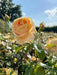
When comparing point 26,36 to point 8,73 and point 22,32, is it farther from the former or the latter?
point 8,73

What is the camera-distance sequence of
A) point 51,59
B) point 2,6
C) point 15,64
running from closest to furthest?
point 51,59 → point 15,64 → point 2,6

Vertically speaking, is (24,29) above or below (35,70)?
above

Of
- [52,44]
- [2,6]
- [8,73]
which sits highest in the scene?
[2,6]

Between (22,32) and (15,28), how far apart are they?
3cm

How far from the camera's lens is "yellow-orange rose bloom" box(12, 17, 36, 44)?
1.43 feet

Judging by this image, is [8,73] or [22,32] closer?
[22,32]

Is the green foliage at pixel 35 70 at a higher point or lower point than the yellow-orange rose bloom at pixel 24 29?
lower

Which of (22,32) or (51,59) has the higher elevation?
(22,32)

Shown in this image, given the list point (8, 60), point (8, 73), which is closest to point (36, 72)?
point (8, 73)

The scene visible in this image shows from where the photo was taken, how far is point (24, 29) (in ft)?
1.43

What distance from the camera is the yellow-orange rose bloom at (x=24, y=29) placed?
17.2 inches

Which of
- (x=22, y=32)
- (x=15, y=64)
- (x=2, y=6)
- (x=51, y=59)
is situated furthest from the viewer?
(x=2, y=6)

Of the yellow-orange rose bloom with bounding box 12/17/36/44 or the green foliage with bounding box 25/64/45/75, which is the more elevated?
the yellow-orange rose bloom with bounding box 12/17/36/44

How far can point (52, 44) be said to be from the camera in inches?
18.4
